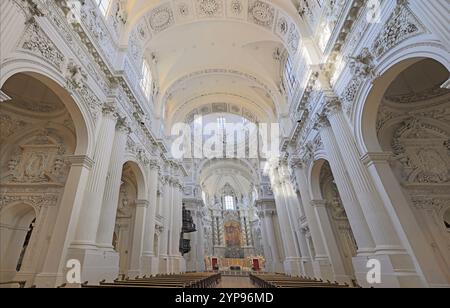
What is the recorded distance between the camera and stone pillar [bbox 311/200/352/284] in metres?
9.24

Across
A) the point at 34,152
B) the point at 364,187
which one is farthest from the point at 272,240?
the point at 34,152

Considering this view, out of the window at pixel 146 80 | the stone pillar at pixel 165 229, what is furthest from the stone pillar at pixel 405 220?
the window at pixel 146 80

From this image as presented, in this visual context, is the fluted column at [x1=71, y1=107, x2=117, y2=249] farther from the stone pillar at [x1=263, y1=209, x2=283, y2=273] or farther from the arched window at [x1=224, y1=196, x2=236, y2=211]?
the arched window at [x1=224, y1=196, x2=236, y2=211]

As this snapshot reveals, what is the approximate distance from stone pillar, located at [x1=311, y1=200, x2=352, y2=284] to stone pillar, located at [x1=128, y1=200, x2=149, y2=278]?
8577 millimetres

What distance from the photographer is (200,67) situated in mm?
16094

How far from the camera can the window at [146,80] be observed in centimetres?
1323

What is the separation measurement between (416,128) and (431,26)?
174 inches

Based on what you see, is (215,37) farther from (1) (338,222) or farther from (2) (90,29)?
(1) (338,222)

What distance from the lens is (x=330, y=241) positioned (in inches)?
396

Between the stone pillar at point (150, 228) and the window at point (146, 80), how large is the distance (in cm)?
429

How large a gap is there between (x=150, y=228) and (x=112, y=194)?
14.6 ft

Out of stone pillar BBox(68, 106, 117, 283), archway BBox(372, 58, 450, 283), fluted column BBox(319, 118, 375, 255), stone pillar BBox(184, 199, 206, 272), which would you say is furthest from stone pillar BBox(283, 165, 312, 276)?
stone pillar BBox(184, 199, 206, 272)

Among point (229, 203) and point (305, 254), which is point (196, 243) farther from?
point (305, 254)
